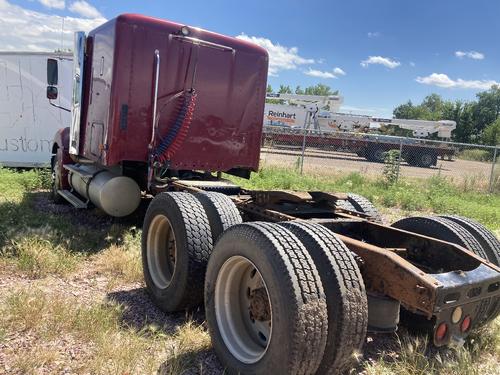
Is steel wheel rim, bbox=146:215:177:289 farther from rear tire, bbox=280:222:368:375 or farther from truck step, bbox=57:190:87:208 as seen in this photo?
truck step, bbox=57:190:87:208

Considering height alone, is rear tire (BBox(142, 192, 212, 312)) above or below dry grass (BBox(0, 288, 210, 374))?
above

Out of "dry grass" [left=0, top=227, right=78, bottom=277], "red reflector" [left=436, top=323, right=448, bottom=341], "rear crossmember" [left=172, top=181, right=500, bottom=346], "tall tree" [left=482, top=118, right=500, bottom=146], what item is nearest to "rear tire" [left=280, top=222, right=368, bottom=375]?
"rear crossmember" [left=172, top=181, right=500, bottom=346]

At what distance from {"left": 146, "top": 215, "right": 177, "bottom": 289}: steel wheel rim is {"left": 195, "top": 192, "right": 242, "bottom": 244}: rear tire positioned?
0.49 m

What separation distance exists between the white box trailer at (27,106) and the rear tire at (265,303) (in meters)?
9.90

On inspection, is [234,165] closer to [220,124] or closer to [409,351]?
[220,124]

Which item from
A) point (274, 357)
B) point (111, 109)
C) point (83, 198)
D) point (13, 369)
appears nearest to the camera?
point (274, 357)

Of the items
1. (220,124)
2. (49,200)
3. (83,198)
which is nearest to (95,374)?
(220,124)

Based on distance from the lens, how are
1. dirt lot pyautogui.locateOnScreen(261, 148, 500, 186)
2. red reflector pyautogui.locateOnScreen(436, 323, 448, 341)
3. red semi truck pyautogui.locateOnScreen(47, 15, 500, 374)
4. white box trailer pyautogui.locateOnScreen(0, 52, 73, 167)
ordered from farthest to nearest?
1. dirt lot pyautogui.locateOnScreen(261, 148, 500, 186)
2. white box trailer pyautogui.locateOnScreen(0, 52, 73, 167)
3. red reflector pyautogui.locateOnScreen(436, 323, 448, 341)
4. red semi truck pyautogui.locateOnScreen(47, 15, 500, 374)

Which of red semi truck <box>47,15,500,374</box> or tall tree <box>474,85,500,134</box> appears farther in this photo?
tall tree <box>474,85,500,134</box>

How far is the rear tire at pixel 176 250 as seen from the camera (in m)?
3.84

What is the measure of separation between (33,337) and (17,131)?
944 centimetres

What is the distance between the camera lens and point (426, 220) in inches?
157

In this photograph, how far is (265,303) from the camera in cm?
303

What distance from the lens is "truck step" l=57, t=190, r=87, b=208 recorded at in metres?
6.98
